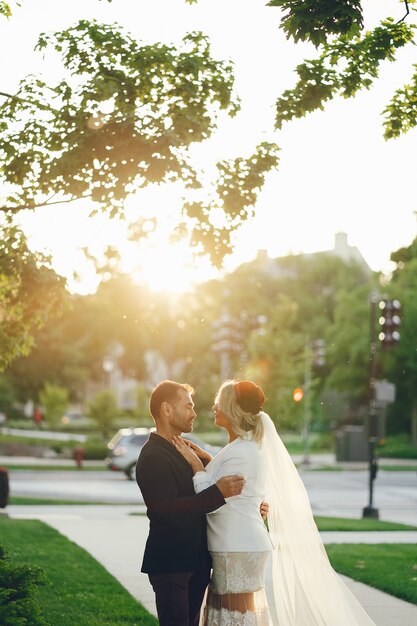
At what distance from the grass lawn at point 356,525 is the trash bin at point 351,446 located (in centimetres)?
2667

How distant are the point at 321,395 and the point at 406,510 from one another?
4749 centimetres

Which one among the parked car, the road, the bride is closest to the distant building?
the road

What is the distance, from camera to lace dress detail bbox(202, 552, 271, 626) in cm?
580

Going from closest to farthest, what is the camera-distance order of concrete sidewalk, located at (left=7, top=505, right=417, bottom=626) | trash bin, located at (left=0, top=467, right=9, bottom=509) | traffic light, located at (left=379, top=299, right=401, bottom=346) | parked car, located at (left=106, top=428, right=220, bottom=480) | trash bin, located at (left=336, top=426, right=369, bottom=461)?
1. concrete sidewalk, located at (left=7, top=505, right=417, bottom=626)
2. trash bin, located at (left=0, top=467, right=9, bottom=509)
3. traffic light, located at (left=379, top=299, right=401, bottom=346)
4. parked car, located at (left=106, top=428, right=220, bottom=480)
5. trash bin, located at (left=336, top=426, right=369, bottom=461)

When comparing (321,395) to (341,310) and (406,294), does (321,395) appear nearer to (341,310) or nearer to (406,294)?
(341,310)

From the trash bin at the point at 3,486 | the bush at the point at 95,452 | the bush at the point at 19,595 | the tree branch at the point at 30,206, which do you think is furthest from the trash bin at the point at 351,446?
the bush at the point at 19,595

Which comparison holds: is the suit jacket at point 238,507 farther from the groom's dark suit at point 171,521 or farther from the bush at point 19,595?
the bush at point 19,595

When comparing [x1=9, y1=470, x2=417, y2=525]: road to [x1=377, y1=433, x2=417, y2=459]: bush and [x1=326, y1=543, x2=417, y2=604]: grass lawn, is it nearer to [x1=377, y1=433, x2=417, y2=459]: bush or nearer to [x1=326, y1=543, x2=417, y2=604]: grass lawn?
[x1=326, y1=543, x2=417, y2=604]: grass lawn

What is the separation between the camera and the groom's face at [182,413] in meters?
5.79

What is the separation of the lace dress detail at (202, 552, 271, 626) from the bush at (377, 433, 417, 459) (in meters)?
48.8

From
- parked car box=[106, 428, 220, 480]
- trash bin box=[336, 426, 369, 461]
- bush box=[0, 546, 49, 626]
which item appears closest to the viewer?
bush box=[0, 546, 49, 626]

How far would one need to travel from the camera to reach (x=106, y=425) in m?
51.3

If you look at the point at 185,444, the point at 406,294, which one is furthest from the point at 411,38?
the point at 406,294

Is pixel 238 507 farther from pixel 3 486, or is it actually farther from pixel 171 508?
pixel 3 486
